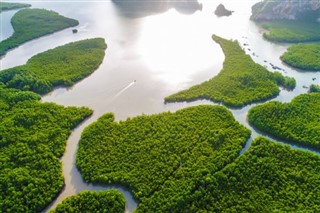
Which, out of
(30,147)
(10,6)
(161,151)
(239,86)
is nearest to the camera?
(161,151)

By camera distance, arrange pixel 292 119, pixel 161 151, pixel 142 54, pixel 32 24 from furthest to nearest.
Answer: pixel 32 24 < pixel 142 54 < pixel 292 119 < pixel 161 151

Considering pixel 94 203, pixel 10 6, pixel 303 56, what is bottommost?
pixel 94 203

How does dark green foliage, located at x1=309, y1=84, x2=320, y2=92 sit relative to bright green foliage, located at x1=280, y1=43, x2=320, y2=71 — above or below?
below

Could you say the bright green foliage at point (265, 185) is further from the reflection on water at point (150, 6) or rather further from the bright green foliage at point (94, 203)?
the reflection on water at point (150, 6)

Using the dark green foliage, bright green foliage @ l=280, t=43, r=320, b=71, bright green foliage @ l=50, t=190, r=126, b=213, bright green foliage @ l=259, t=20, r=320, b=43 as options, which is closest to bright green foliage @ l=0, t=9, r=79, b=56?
bright green foliage @ l=50, t=190, r=126, b=213

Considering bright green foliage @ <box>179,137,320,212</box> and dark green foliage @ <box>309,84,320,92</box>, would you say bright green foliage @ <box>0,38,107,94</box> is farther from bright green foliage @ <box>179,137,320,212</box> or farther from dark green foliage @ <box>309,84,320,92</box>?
dark green foliage @ <box>309,84,320,92</box>

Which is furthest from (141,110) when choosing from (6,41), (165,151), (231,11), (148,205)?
(231,11)

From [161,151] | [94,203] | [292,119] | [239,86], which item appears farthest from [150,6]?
[94,203]

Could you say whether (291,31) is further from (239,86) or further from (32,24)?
(32,24)
